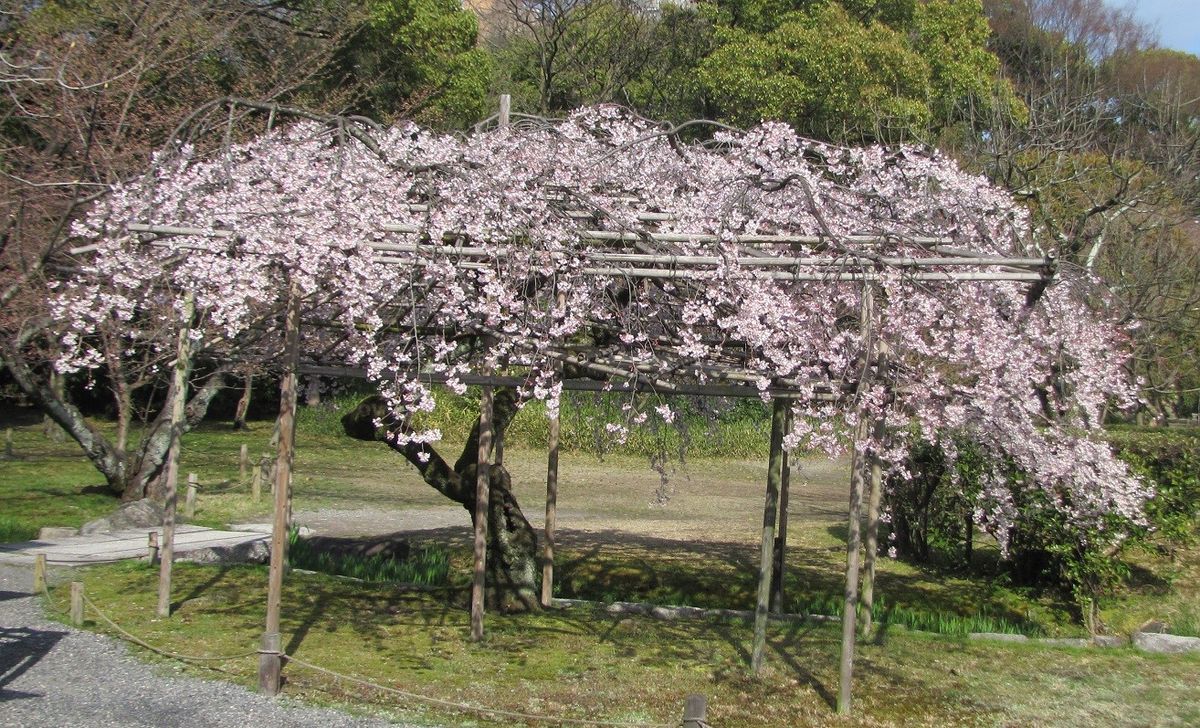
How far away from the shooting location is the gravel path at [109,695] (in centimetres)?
521

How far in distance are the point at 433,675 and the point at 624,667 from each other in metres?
1.13

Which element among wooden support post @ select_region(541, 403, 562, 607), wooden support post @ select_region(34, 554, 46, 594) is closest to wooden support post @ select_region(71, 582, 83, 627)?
wooden support post @ select_region(34, 554, 46, 594)

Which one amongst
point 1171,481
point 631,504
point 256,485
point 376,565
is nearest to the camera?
point 1171,481

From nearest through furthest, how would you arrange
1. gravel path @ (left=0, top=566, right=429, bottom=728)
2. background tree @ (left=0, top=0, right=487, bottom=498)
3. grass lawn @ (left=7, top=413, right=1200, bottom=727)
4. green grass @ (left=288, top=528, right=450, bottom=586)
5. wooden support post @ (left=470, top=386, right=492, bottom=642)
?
gravel path @ (left=0, top=566, right=429, bottom=728), grass lawn @ (left=7, top=413, right=1200, bottom=727), wooden support post @ (left=470, top=386, right=492, bottom=642), green grass @ (left=288, top=528, right=450, bottom=586), background tree @ (left=0, top=0, right=487, bottom=498)

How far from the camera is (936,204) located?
6.68m

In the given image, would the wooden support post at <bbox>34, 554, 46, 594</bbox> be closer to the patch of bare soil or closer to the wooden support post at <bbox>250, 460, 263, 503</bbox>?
the patch of bare soil

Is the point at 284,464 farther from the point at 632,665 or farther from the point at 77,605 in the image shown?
the point at 632,665

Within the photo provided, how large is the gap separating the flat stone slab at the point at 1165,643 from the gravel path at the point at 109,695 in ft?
17.4

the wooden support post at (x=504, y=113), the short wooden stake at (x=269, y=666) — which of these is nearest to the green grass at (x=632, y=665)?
the short wooden stake at (x=269, y=666)

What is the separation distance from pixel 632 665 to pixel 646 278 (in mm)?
2361

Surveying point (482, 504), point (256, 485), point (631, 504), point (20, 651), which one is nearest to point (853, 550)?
point (482, 504)

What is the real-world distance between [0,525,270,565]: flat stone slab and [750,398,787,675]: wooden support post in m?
5.38

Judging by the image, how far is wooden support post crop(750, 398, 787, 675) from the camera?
19.8ft

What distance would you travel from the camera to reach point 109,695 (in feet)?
18.3
